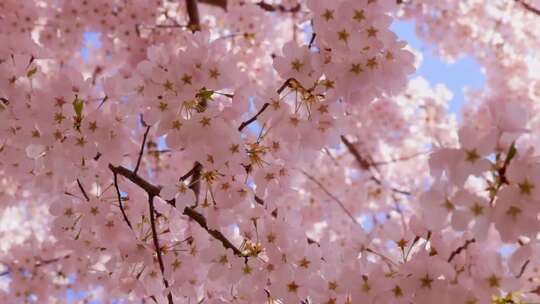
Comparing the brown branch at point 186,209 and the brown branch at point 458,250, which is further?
the brown branch at point 186,209

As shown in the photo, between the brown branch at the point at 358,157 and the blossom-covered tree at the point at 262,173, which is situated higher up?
the brown branch at the point at 358,157

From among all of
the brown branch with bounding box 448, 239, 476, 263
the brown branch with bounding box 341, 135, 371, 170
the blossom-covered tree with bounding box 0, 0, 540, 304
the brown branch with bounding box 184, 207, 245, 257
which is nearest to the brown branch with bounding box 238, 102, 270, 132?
the blossom-covered tree with bounding box 0, 0, 540, 304

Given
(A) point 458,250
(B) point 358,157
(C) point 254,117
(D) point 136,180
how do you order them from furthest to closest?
(B) point 358,157, (D) point 136,180, (C) point 254,117, (A) point 458,250

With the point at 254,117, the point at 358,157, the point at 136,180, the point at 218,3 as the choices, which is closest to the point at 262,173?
the point at 254,117

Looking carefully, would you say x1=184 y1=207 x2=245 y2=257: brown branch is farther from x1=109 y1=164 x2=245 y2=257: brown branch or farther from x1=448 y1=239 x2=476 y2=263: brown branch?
x1=448 y1=239 x2=476 y2=263: brown branch

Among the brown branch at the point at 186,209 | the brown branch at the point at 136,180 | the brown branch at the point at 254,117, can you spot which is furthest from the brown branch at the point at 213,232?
the brown branch at the point at 254,117

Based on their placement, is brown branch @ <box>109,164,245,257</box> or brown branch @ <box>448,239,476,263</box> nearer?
brown branch @ <box>448,239,476,263</box>

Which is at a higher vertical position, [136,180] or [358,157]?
[358,157]

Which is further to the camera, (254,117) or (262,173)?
(262,173)

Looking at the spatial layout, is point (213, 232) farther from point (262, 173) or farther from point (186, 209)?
point (262, 173)

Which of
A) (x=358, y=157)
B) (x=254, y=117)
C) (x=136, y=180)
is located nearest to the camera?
(x=254, y=117)

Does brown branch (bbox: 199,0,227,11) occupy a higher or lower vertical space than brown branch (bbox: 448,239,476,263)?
higher

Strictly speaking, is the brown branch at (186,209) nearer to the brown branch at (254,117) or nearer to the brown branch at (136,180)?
the brown branch at (136,180)

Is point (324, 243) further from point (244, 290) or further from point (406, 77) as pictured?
point (406, 77)
